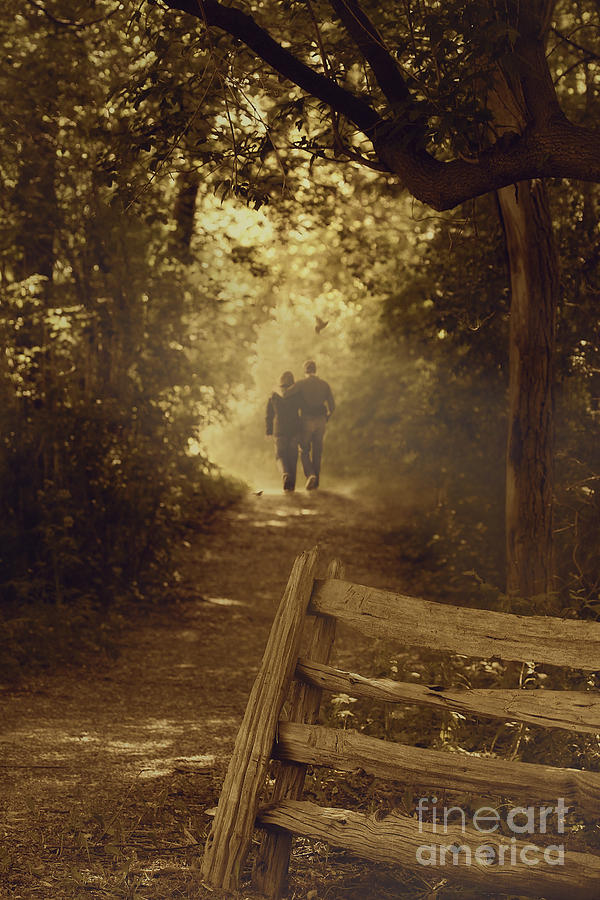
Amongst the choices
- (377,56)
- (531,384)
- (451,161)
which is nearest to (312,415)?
(531,384)

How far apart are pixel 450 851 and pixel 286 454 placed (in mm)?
7043

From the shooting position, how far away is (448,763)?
413 centimetres

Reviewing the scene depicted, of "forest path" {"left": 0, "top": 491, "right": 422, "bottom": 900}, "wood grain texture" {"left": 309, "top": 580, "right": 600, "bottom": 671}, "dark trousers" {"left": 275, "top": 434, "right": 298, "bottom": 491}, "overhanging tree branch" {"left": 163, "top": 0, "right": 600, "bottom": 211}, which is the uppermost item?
"overhanging tree branch" {"left": 163, "top": 0, "right": 600, "bottom": 211}

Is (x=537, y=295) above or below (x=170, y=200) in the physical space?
below

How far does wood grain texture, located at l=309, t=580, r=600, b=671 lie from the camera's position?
160 inches

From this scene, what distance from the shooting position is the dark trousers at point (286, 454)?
10.7 m

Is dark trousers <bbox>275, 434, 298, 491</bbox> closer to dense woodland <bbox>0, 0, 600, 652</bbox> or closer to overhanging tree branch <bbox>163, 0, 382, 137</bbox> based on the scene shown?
dense woodland <bbox>0, 0, 600, 652</bbox>

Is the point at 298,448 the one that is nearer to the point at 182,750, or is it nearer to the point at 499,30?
the point at 182,750

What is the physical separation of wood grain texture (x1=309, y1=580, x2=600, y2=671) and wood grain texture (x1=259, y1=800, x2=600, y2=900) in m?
0.82

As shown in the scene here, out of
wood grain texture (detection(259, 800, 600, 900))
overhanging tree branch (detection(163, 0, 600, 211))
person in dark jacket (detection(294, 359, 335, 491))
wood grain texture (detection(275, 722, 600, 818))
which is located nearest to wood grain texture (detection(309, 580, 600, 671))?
wood grain texture (detection(275, 722, 600, 818))

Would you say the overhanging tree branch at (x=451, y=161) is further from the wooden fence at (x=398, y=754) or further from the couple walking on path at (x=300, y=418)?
the couple walking on path at (x=300, y=418)

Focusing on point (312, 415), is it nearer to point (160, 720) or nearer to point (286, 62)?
point (160, 720)

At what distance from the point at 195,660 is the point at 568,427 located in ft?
16.7

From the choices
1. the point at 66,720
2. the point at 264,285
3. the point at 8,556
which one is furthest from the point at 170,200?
the point at 66,720
